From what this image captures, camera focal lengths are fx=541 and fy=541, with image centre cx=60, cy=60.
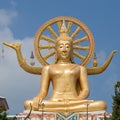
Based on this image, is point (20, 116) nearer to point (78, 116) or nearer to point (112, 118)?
point (78, 116)

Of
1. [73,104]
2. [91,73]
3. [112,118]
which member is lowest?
[112,118]

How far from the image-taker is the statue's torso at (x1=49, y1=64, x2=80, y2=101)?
25734 millimetres

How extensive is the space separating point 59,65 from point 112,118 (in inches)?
367

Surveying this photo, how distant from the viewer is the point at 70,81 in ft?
85.1

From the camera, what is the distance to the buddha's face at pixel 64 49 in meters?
26.2

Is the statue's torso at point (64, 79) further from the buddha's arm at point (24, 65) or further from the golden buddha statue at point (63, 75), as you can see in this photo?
the buddha's arm at point (24, 65)

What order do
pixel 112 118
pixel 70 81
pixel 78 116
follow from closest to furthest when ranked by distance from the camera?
pixel 112 118 → pixel 78 116 → pixel 70 81

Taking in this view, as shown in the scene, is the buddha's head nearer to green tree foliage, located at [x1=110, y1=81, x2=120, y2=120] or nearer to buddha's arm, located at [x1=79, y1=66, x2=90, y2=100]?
buddha's arm, located at [x1=79, y1=66, x2=90, y2=100]

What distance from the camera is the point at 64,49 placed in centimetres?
2616

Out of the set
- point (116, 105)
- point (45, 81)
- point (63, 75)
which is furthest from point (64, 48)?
point (116, 105)

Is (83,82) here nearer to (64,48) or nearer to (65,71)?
(65,71)

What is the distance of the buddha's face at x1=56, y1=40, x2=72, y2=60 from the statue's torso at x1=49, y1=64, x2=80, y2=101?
0.44 metres

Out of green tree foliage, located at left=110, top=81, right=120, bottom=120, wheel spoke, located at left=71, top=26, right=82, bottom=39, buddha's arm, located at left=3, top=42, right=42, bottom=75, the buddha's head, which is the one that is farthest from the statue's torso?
green tree foliage, located at left=110, top=81, right=120, bottom=120

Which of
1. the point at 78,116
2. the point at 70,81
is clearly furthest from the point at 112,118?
the point at 70,81
